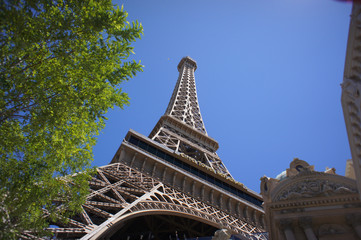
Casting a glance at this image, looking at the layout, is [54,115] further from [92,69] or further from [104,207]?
[104,207]

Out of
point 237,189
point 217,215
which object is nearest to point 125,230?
point 217,215

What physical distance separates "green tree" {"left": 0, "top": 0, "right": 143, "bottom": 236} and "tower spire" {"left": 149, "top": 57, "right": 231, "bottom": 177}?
77.0ft

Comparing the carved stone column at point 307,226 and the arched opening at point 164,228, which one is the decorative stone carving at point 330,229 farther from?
the arched opening at point 164,228

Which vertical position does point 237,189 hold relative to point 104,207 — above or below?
above

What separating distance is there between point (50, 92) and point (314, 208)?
998 cm

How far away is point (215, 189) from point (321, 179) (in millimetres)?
17368

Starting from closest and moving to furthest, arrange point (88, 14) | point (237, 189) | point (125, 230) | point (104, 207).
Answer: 1. point (88, 14)
2. point (104, 207)
3. point (125, 230)
4. point (237, 189)

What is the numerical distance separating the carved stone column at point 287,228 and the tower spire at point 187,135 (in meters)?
20.9

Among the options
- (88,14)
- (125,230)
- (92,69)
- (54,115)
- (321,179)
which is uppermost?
(88,14)

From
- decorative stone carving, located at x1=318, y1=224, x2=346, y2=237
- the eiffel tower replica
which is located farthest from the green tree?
decorative stone carving, located at x1=318, y1=224, x2=346, y2=237

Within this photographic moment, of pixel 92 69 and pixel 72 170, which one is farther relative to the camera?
pixel 72 170

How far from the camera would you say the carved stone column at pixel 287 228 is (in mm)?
9155

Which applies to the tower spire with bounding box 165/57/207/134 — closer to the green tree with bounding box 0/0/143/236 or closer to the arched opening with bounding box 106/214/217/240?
the arched opening with bounding box 106/214/217/240

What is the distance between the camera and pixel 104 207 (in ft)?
55.4
